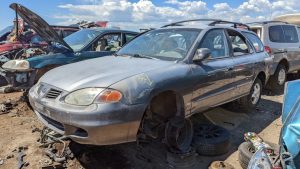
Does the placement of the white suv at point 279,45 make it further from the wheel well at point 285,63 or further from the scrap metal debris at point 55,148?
the scrap metal debris at point 55,148

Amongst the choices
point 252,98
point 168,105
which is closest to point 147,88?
point 168,105

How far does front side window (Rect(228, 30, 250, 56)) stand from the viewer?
223 inches

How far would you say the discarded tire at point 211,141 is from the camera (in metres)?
4.23

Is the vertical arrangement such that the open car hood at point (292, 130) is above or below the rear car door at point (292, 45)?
below

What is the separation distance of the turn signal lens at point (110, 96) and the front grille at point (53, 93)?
1.86ft

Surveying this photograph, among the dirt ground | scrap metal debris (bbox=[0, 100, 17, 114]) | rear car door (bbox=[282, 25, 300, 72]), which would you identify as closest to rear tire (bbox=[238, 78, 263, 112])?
the dirt ground

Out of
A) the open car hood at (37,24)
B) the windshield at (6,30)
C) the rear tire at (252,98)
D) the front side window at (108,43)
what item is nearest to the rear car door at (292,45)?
the rear tire at (252,98)

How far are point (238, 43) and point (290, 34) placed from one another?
151 inches

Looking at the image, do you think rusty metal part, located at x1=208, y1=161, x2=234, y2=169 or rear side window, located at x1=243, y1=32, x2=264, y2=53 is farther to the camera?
rear side window, located at x1=243, y1=32, x2=264, y2=53

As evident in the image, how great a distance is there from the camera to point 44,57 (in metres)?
6.09

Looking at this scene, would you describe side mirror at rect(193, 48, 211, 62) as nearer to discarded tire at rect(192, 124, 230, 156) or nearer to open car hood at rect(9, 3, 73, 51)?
discarded tire at rect(192, 124, 230, 156)

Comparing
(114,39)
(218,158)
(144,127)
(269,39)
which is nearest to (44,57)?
(114,39)

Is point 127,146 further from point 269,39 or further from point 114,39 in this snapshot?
point 269,39

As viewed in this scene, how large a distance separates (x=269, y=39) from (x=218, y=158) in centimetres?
488
